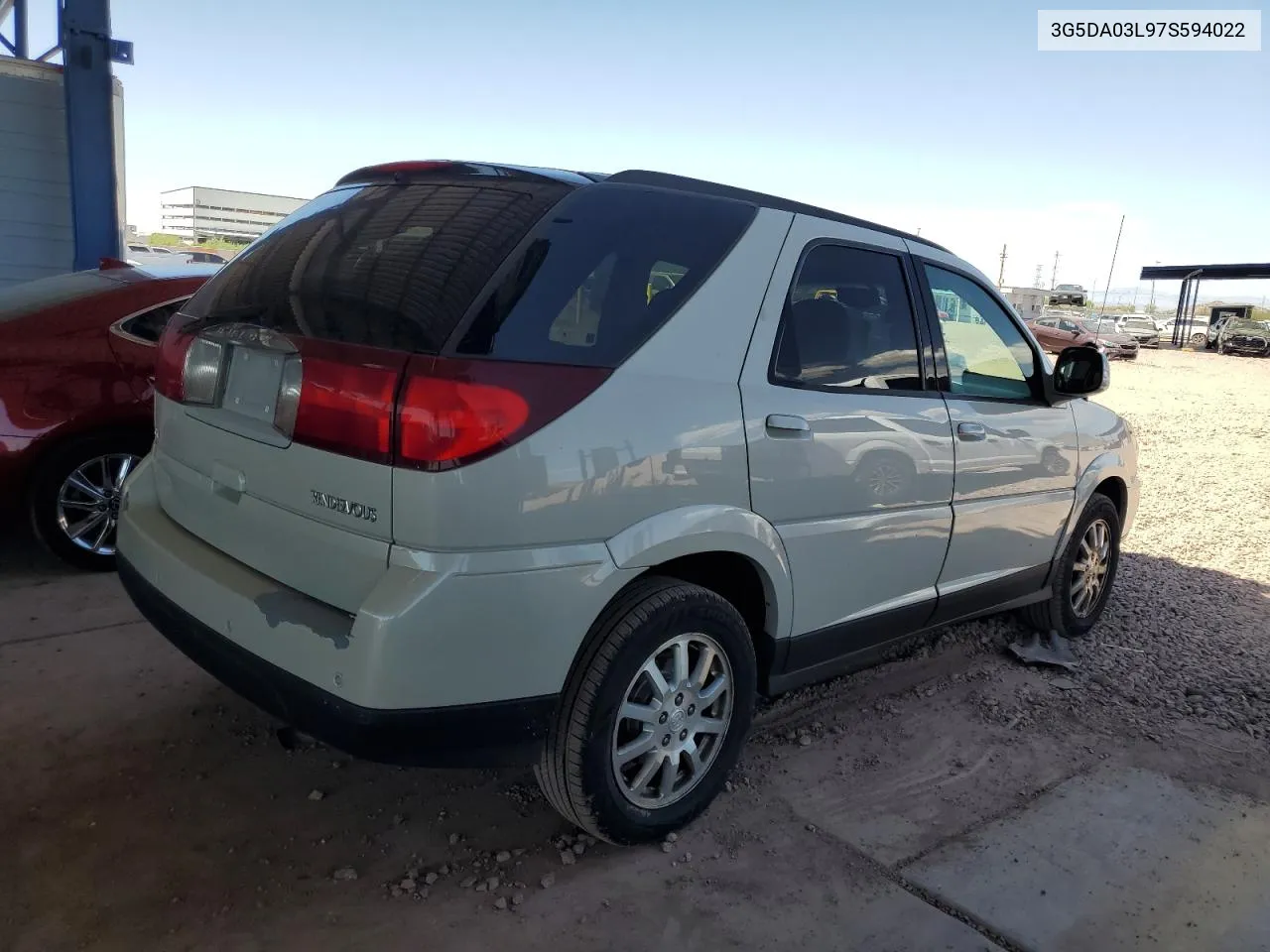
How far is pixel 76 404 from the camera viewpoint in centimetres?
455

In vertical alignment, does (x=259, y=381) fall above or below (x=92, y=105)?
below

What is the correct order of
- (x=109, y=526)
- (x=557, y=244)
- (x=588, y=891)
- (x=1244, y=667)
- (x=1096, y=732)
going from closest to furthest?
(x=557, y=244), (x=588, y=891), (x=1096, y=732), (x=1244, y=667), (x=109, y=526)

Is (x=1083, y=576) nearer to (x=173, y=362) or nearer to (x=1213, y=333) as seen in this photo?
(x=173, y=362)

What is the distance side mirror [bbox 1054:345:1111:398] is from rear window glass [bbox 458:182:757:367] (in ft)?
6.53

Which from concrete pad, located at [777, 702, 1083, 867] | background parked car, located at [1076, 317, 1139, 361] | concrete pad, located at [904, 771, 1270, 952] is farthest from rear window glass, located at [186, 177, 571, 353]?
background parked car, located at [1076, 317, 1139, 361]

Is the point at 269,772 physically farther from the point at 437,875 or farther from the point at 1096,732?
the point at 1096,732

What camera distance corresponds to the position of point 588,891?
255 centimetres

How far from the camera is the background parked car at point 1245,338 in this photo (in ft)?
119

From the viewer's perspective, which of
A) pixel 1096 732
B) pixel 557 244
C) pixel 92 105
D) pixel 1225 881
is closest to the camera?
pixel 557 244

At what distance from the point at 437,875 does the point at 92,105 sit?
884cm

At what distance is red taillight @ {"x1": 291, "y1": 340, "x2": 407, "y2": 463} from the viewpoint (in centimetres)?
215

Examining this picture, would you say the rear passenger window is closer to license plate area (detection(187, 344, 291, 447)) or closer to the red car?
license plate area (detection(187, 344, 291, 447))

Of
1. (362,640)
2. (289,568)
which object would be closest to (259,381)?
(289,568)

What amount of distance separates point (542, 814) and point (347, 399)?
4.80 feet
